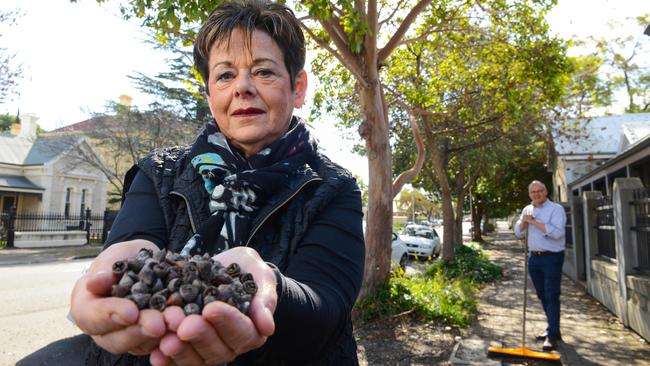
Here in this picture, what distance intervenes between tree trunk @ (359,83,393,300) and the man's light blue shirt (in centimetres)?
221

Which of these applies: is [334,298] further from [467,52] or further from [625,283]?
[467,52]

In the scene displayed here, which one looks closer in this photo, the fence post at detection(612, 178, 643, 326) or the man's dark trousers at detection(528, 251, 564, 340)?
the man's dark trousers at detection(528, 251, 564, 340)

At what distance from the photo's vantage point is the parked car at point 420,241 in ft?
63.9

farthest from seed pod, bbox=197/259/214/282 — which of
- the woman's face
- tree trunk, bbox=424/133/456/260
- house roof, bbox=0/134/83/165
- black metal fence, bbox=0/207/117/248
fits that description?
house roof, bbox=0/134/83/165

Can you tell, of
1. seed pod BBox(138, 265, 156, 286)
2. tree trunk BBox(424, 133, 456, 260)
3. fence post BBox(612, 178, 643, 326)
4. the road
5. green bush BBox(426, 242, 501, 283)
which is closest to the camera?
seed pod BBox(138, 265, 156, 286)

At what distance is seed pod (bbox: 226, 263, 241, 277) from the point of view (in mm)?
1085

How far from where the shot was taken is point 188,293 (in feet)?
3.14

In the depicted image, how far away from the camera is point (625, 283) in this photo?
709cm

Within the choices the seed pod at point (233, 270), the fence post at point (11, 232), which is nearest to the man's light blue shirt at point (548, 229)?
the seed pod at point (233, 270)

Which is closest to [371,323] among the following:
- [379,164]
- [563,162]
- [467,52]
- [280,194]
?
[379,164]

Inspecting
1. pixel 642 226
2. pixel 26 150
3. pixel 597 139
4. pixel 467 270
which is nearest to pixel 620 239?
pixel 642 226

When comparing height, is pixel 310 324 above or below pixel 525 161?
below

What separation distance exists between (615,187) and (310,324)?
8.01 meters

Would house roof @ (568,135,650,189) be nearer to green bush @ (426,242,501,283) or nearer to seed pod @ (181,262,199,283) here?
green bush @ (426,242,501,283)
